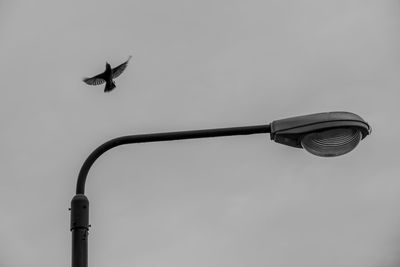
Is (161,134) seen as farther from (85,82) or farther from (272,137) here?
(85,82)

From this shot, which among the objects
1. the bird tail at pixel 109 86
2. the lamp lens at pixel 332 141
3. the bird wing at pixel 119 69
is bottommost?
the lamp lens at pixel 332 141

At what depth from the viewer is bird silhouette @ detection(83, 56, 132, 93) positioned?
1877 cm

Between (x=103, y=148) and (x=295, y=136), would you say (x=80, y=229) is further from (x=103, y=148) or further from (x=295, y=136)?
(x=295, y=136)

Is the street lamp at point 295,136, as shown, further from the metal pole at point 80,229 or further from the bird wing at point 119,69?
the bird wing at point 119,69

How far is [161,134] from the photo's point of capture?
300 inches

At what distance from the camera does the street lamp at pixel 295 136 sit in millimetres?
7480

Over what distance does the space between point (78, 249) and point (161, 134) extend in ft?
3.75

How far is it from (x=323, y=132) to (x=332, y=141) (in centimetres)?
13

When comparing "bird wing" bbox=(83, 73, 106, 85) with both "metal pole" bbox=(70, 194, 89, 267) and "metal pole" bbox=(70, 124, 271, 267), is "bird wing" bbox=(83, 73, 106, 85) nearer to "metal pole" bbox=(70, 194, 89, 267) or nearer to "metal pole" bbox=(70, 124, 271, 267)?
"metal pole" bbox=(70, 124, 271, 267)

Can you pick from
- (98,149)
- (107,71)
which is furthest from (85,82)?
(98,149)

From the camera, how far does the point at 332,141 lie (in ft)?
25.6

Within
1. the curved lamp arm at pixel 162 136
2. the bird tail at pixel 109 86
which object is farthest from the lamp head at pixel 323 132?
the bird tail at pixel 109 86

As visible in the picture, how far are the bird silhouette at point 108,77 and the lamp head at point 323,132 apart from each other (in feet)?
36.0

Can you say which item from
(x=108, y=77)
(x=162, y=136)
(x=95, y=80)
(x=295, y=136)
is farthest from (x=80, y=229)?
(x=95, y=80)
